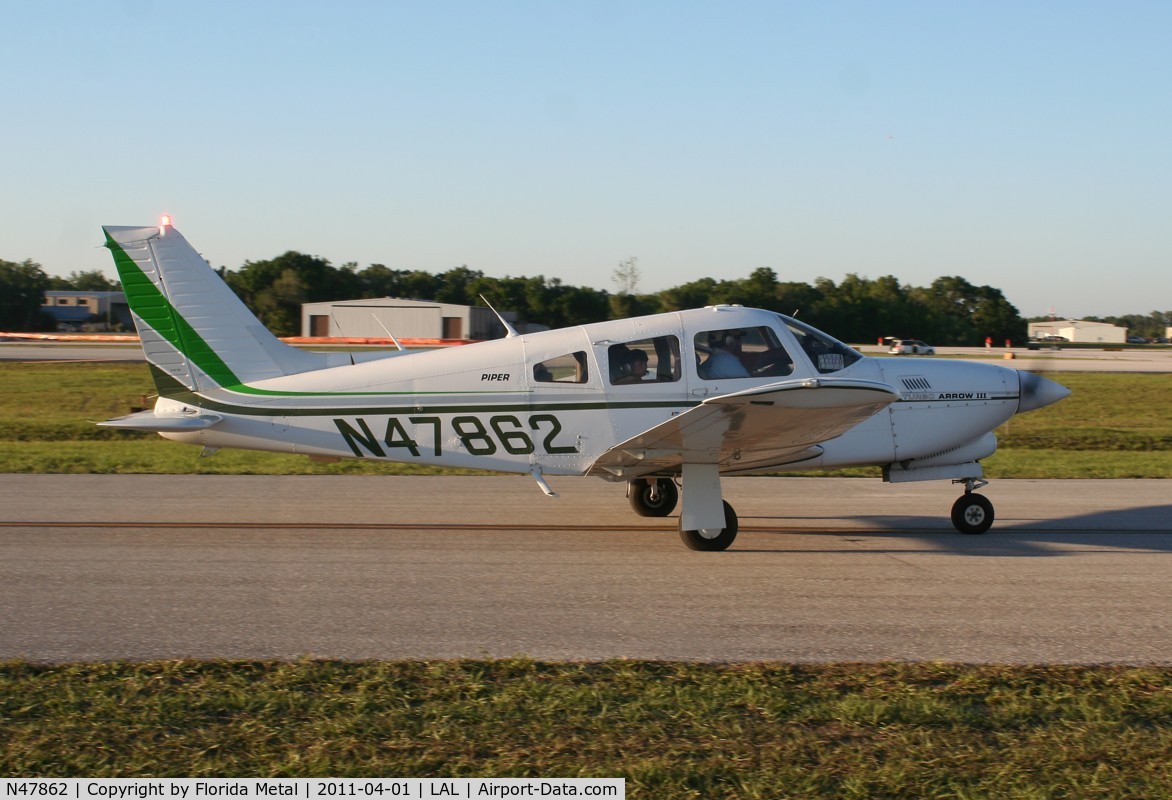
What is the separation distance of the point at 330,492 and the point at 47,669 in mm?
6362

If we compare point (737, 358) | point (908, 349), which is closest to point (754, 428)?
point (737, 358)

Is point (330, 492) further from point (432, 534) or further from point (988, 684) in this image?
point (988, 684)

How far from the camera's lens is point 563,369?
9031mm

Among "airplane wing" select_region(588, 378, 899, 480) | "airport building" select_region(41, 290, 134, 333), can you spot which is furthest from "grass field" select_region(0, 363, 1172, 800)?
"airport building" select_region(41, 290, 134, 333)

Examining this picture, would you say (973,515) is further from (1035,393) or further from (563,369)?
(563,369)

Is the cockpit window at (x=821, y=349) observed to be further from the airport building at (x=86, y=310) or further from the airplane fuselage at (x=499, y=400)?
the airport building at (x=86, y=310)

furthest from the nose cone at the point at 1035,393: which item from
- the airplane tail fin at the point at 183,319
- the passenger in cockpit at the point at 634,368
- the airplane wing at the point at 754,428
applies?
the airplane tail fin at the point at 183,319

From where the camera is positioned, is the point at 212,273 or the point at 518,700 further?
the point at 212,273

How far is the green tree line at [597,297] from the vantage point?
27.7m

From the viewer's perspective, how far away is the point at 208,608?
264 inches

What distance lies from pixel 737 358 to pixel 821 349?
0.84m

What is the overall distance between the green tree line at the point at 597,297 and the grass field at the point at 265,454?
4.96 m

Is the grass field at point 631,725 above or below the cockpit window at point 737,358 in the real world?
below

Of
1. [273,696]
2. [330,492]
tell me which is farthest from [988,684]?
[330,492]
